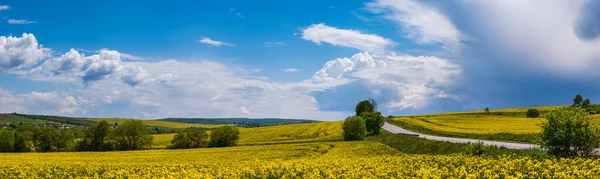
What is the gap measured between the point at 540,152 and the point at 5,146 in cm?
11295

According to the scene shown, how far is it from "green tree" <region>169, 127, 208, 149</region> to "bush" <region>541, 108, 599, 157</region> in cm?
8630

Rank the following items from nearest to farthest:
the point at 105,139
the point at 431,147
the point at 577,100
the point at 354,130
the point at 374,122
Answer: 1. the point at 431,147
2. the point at 354,130
3. the point at 374,122
4. the point at 105,139
5. the point at 577,100

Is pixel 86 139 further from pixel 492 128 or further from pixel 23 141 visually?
pixel 492 128

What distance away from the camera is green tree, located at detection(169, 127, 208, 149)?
109 m

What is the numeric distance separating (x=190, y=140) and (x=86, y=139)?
1006 inches

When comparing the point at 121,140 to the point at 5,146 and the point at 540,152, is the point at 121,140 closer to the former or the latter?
the point at 5,146

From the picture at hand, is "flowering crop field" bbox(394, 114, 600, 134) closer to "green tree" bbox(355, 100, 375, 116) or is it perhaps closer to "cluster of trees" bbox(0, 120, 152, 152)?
"green tree" bbox(355, 100, 375, 116)

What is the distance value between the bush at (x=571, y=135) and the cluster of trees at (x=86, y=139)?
95.9 meters

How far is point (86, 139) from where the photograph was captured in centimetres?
11231

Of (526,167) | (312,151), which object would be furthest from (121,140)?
(526,167)

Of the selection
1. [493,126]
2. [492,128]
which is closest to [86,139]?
[492,128]

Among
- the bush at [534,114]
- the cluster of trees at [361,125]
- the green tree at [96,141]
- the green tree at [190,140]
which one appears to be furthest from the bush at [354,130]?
the bush at [534,114]

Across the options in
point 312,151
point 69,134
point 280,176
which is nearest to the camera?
point 280,176

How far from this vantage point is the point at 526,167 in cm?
2275
